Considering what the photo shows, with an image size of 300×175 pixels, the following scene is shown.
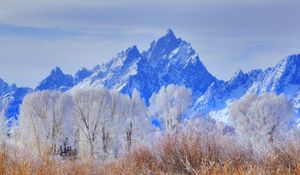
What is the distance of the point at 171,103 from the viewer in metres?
89.6

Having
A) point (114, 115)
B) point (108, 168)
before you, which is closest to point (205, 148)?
point (108, 168)

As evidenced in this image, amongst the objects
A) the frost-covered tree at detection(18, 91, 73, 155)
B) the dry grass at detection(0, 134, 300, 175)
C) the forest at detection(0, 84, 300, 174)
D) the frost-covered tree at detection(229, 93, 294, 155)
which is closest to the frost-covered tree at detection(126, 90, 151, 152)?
the forest at detection(0, 84, 300, 174)

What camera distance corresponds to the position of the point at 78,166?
20781 mm

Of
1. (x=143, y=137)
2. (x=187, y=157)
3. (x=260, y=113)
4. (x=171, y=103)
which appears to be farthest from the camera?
(x=171, y=103)

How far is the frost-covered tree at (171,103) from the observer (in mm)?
84694

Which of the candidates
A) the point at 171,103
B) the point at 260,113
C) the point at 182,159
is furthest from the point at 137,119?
the point at 182,159

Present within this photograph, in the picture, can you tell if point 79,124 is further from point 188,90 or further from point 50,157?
point 50,157

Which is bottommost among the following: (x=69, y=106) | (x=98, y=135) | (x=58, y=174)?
(x=58, y=174)

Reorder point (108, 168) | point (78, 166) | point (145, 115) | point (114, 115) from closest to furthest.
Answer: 1. point (78, 166)
2. point (108, 168)
3. point (114, 115)
4. point (145, 115)

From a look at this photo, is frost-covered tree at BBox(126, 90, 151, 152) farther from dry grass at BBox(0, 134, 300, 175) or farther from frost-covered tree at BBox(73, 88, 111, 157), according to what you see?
dry grass at BBox(0, 134, 300, 175)

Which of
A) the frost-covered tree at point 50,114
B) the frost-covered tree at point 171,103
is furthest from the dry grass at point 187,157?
the frost-covered tree at point 171,103

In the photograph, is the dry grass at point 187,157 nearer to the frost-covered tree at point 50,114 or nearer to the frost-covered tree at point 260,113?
the frost-covered tree at point 50,114

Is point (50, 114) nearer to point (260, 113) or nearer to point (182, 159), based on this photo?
point (260, 113)

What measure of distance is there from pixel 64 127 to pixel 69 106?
18.8ft
